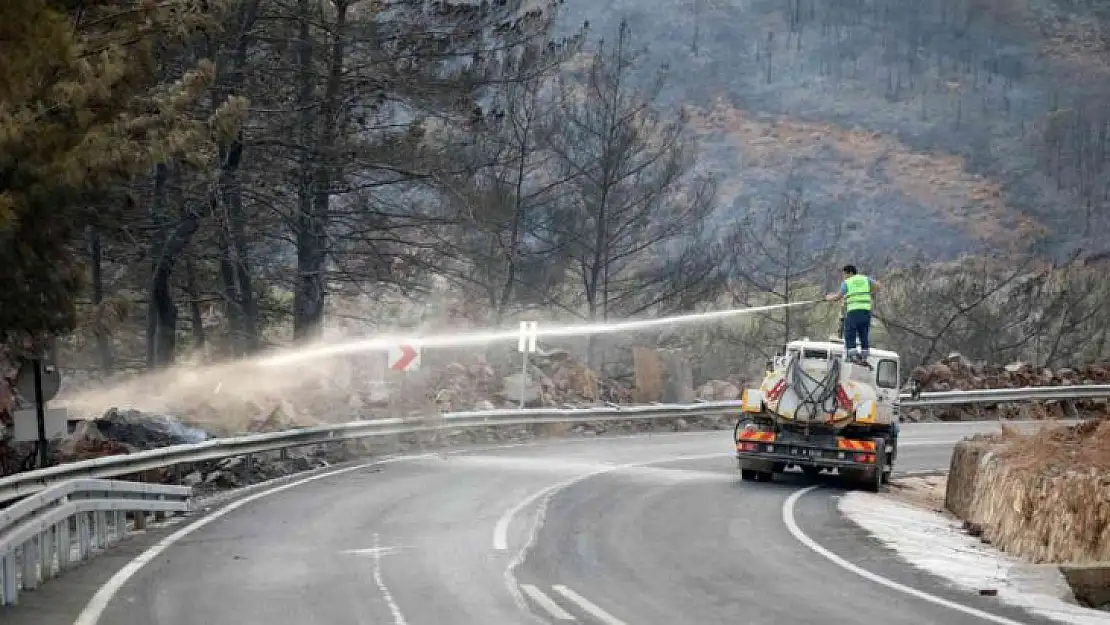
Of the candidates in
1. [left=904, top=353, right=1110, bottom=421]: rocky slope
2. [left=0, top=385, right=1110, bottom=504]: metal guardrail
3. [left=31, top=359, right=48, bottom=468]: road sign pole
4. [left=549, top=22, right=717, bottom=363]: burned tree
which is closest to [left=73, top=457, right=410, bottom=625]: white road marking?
[left=0, top=385, right=1110, bottom=504]: metal guardrail

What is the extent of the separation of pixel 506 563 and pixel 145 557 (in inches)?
135

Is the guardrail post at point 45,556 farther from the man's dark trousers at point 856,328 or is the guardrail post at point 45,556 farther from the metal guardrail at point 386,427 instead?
the man's dark trousers at point 856,328

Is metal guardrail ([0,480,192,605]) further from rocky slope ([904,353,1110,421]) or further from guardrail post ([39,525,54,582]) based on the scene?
rocky slope ([904,353,1110,421])

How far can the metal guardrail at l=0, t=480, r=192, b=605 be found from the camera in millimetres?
12133

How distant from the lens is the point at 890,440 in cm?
2562

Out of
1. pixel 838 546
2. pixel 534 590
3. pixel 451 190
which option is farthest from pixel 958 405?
pixel 534 590

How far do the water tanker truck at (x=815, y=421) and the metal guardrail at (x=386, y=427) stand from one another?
2508mm

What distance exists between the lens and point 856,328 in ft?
81.6

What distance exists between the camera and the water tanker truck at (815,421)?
23.8 m

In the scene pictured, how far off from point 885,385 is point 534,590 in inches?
535

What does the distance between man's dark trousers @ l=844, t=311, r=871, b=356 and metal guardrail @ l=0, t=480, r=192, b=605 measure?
1152 centimetres

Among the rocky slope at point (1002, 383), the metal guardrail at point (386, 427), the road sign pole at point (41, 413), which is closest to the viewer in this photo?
the metal guardrail at point (386, 427)

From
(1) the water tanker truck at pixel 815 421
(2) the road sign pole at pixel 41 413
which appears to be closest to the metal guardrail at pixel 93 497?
(2) the road sign pole at pixel 41 413

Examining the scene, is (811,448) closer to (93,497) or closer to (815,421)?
(815,421)
